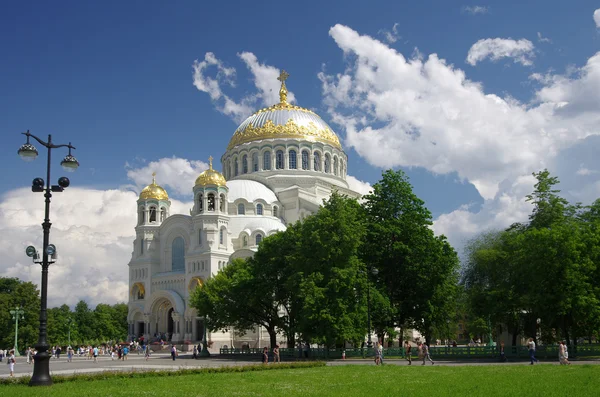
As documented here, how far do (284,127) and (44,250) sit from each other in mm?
50566

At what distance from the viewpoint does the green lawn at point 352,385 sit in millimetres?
14070

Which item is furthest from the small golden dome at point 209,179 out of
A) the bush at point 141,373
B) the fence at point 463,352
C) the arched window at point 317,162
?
the bush at point 141,373

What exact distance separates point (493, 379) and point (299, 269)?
1933cm

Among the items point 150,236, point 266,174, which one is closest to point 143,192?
point 150,236

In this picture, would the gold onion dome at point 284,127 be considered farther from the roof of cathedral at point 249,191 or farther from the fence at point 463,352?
the fence at point 463,352

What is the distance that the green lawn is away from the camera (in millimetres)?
14070

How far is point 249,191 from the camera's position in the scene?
61.0 m

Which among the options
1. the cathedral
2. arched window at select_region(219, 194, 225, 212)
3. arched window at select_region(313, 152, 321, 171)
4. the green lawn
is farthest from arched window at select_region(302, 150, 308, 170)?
the green lawn

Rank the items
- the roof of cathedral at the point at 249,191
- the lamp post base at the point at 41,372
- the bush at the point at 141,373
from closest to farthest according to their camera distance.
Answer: the lamp post base at the point at 41,372 → the bush at the point at 141,373 → the roof of cathedral at the point at 249,191

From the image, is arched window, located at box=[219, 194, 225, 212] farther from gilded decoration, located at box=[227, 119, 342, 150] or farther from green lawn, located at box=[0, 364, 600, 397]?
green lawn, located at box=[0, 364, 600, 397]

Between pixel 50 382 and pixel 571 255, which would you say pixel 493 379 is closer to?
pixel 50 382

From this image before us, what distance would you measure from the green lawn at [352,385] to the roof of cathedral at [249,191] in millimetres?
40982

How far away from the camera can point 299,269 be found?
1393 inches

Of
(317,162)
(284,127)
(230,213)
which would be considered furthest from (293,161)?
(230,213)
